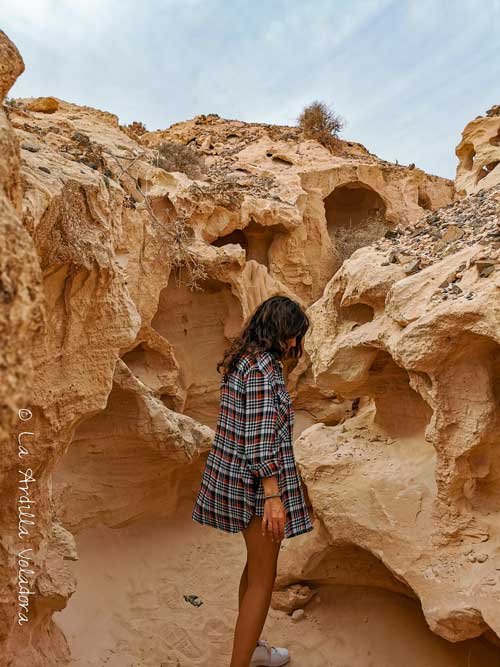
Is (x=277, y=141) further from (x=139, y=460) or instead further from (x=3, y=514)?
(x=3, y=514)

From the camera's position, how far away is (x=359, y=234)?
404 inches

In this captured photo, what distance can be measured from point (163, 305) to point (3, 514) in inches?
206

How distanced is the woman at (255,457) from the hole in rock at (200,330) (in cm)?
485

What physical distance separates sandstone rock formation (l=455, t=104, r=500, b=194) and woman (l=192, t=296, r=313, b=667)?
537 centimetres

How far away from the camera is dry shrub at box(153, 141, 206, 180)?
8492mm

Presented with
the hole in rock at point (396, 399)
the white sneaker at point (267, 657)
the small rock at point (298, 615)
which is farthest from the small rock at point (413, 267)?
the small rock at point (298, 615)

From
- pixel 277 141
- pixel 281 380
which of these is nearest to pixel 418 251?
pixel 281 380

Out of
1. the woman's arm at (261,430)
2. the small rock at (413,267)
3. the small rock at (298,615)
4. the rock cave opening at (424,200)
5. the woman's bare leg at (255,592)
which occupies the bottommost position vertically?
the small rock at (298,615)

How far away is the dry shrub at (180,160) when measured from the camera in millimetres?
8492

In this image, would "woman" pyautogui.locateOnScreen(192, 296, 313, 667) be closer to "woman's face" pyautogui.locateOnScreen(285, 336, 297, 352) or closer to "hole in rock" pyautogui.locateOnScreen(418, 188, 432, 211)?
"woman's face" pyautogui.locateOnScreen(285, 336, 297, 352)

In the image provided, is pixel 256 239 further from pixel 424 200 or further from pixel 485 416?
pixel 485 416

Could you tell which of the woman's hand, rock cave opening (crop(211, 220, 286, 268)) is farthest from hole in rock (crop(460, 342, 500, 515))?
rock cave opening (crop(211, 220, 286, 268))

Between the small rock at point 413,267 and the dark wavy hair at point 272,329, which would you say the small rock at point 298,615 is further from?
the small rock at point 413,267

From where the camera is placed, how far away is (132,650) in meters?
3.28
